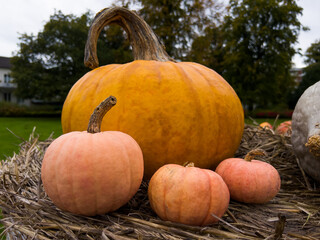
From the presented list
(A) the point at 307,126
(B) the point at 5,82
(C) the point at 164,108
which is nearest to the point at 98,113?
(C) the point at 164,108

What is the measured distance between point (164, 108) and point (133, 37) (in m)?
0.75

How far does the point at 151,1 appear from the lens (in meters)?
15.0

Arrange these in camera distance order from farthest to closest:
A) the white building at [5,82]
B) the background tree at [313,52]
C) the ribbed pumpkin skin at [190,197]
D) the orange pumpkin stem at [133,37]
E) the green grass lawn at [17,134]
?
the white building at [5,82]
the background tree at [313,52]
the green grass lawn at [17,134]
the orange pumpkin stem at [133,37]
the ribbed pumpkin skin at [190,197]

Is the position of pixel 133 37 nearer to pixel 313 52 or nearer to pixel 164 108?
pixel 164 108

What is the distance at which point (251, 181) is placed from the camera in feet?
5.11

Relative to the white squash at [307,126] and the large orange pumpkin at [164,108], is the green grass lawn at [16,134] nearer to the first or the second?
the large orange pumpkin at [164,108]

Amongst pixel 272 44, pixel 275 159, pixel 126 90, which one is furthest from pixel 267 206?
pixel 272 44

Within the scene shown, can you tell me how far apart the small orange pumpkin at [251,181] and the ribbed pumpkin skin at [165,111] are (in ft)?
0.80

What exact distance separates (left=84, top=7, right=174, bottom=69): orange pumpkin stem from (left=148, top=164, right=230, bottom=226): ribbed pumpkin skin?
3.32ft

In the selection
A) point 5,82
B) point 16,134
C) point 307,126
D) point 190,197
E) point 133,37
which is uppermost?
point 133,37

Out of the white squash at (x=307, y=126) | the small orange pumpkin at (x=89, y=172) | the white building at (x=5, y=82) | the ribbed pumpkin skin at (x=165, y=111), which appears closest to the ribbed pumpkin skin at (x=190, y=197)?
the small orange pumpkin at (x=89, y=172)

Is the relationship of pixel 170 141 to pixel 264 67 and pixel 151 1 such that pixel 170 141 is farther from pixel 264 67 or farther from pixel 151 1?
pixel 264 67

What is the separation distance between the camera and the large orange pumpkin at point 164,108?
1676mm

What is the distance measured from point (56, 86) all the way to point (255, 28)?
45.5 ft
